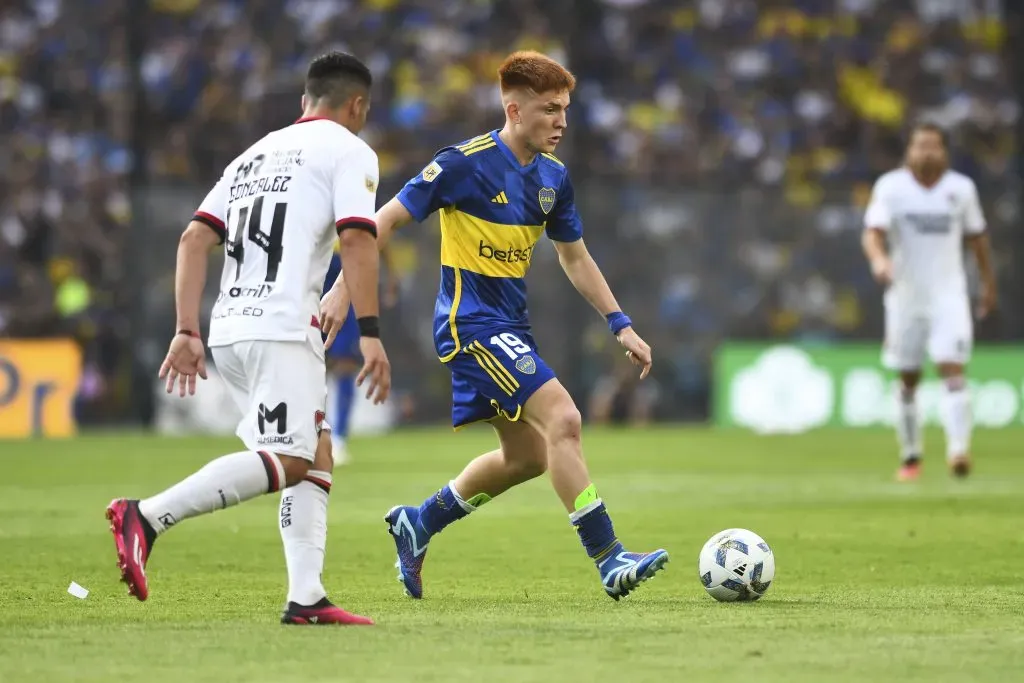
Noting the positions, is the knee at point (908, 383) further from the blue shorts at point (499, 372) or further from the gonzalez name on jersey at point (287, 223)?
the gonzalez name on jersey at point (287, 223)

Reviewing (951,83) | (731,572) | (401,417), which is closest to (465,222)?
(731,572)

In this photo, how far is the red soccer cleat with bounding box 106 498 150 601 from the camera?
5.43m

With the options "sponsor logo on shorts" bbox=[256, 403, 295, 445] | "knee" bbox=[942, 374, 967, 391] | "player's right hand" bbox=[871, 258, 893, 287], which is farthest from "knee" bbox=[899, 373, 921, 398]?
"sponsor logo on shorts" bbox=[256, 403, 295, 445]

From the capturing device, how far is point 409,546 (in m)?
6.96

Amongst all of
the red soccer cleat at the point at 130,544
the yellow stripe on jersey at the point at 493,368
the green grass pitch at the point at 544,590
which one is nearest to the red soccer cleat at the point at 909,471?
the green grass pitch at the point at 544,590

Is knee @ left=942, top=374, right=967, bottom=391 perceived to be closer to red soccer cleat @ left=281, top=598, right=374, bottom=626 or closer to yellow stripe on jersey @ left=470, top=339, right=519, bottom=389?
yellow stripe on jersey @ left=470, top=339, right=519, bottom=389

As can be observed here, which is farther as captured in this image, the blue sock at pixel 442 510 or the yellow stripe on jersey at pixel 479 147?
the blue sock at pixel 442 510

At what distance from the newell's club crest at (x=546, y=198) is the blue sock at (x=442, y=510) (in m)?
1.19

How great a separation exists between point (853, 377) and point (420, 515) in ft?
50.2

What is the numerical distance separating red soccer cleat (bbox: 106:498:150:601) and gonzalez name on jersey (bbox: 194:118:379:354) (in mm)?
615

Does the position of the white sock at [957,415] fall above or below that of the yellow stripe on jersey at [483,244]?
below

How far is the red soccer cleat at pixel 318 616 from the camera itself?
5.64m

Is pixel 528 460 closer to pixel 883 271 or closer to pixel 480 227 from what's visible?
pixel 480 227

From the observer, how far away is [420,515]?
7.14 metres
